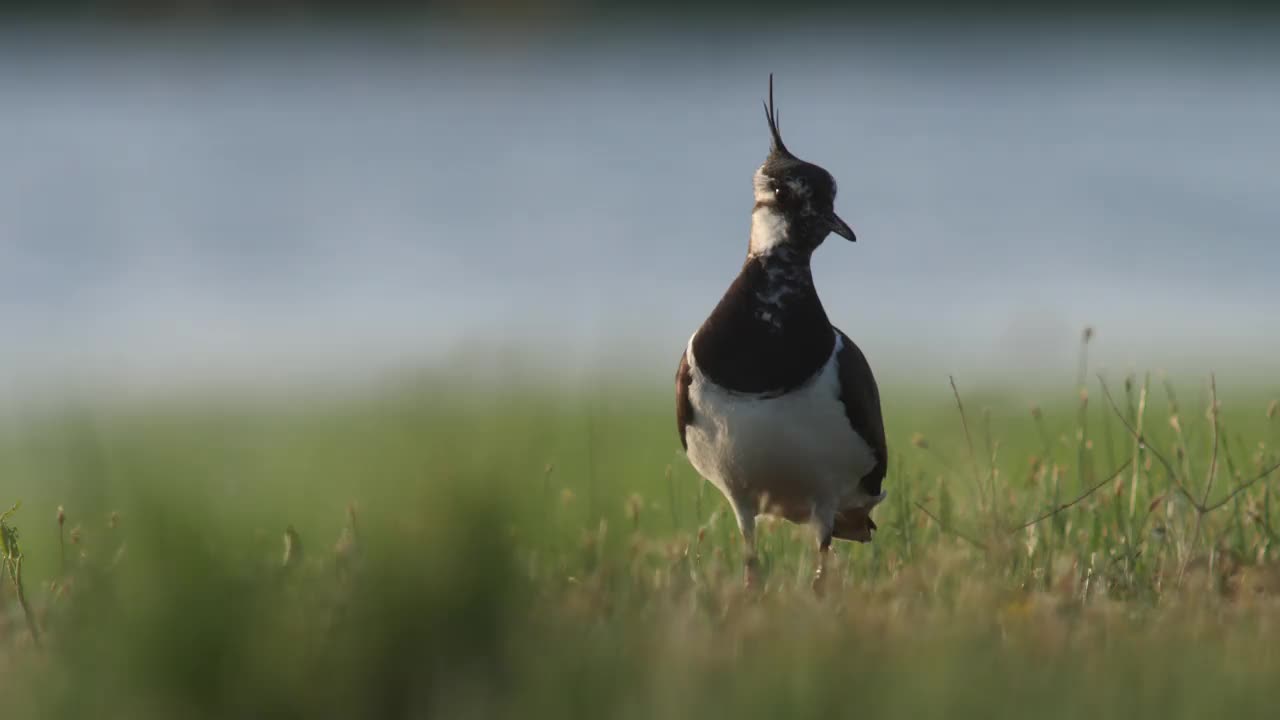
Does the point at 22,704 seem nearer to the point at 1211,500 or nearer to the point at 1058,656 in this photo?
the point at 1058,656

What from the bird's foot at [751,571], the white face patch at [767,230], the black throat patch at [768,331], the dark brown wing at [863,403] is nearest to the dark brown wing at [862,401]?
the dark brown wing at [863,403]

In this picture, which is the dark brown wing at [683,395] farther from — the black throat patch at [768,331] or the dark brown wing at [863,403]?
the dark brown wing at [863,403]

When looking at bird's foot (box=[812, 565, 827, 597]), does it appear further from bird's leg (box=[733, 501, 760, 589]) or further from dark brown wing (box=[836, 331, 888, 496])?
dark brown wing (box=[836, 331, 888, 496])

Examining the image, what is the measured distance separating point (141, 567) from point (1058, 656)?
2278 millimetres

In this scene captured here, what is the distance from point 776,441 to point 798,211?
1.08 meters

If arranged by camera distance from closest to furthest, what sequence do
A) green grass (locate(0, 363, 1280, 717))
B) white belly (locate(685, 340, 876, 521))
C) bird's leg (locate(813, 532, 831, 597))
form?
green grass (locate(0, 363, 1280, 717)), bird's leg (locate(813, 532, 831, 597)), white belly (locate(685, 340, 876, 521))

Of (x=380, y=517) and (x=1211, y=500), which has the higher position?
(x=380, y=517)

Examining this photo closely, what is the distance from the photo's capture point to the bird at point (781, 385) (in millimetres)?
5809

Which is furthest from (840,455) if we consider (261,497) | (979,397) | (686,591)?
(261,497)

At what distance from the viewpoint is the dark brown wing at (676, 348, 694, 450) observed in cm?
607

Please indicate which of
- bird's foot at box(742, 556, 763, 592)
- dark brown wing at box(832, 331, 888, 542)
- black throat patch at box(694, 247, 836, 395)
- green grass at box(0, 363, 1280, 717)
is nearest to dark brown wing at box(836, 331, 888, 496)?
dark brown wing at box(832, 331, 888, 542)

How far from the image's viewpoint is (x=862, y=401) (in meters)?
6.11

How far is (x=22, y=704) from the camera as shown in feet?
→ 8.91

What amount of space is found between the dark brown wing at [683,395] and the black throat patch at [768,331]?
13cm
